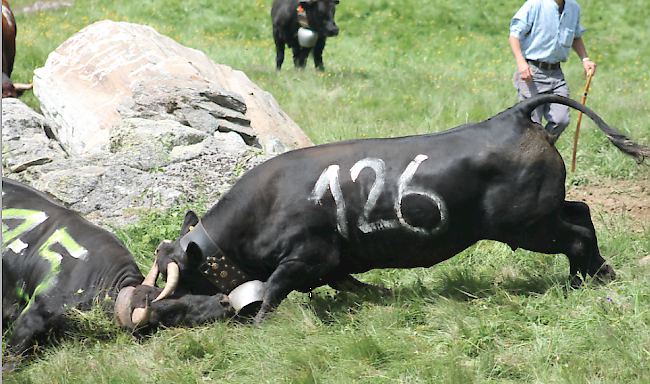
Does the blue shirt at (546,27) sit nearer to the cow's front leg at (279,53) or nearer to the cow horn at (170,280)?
the cow horn at (170,280)

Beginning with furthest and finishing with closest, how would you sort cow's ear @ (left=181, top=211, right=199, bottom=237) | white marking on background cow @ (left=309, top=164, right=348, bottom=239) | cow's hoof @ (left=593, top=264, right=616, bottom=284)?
1. cow's ear @ (left=181, top=211, right=199, bottom=237)
2. cow's hoof @ (left=593, top=264, right=616, bottom=284)
3. white marking on background cow @ (left=309, top=164, right=348, bottom=239)

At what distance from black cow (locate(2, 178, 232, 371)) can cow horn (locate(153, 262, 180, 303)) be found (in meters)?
0.05

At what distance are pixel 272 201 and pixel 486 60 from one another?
457 inches

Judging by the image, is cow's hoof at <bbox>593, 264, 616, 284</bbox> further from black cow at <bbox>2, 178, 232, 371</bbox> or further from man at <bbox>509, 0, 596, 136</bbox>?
black cow at <bbox>2, 178, 232, 371</bbox>

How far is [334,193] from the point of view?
12.6 ft

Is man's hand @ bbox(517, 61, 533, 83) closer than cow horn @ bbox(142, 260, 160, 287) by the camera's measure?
No

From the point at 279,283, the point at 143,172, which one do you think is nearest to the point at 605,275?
the point at 279,283

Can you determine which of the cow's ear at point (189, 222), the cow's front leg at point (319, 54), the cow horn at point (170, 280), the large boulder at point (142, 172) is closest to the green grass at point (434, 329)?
the cow horn at point (170, 280)

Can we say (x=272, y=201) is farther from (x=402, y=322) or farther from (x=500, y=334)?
(x=500, y=334)

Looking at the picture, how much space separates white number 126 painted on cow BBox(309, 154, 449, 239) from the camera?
12.3ft

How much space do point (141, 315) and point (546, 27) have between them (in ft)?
15.9

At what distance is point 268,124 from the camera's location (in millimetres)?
7984

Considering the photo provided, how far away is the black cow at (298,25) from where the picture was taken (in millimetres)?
12938

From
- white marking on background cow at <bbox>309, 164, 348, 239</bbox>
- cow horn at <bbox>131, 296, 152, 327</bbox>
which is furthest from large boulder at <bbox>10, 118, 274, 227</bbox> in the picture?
white marking on background cow at <bbox>309, 164, 348, 239</bbox>
